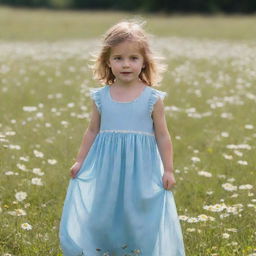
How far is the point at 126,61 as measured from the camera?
3689 mm

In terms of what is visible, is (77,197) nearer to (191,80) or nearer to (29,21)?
(191,80)

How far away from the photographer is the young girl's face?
368cm

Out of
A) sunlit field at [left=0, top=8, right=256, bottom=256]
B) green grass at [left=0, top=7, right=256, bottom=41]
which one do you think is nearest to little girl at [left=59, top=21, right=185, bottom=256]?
sunlit field at [left=0, top=8, right=256, bottom=256]

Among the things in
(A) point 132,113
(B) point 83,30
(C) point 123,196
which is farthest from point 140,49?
(B) point 83,30

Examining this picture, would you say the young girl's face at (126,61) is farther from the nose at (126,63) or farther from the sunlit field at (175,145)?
the sunlit field at (175,145)

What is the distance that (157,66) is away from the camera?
3.86m

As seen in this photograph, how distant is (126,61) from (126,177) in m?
0.66

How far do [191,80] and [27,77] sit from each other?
3060mm

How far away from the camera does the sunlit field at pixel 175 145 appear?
171 inches

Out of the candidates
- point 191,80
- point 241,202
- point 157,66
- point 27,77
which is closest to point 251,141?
point 241,202

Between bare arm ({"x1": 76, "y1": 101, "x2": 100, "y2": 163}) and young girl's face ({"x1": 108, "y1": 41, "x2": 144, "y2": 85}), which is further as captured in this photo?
bare arm ({"x1": 76, "y1": 101, "x2": 100, "y2": 163})

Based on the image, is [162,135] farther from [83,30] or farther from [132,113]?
[83,30]

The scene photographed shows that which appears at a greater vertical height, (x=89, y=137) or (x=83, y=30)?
(x=89, y=137)

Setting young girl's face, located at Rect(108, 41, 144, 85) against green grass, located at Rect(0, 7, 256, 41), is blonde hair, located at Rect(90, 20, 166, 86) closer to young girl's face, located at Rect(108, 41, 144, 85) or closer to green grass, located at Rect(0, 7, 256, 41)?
young girl's face, located at Rect(108, 41, 144, 85)
